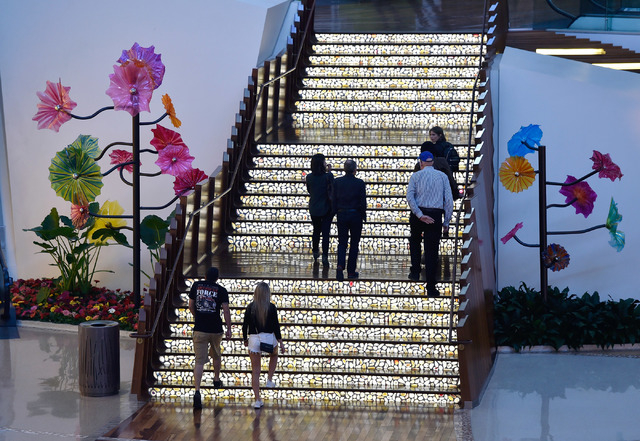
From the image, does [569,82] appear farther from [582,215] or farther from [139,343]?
[139,343]

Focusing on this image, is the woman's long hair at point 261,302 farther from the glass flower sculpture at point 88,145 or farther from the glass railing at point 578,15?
the glass railing at point 578,15

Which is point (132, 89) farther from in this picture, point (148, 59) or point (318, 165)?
point (318, 165)

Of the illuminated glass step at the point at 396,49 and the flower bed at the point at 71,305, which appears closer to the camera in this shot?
the flower bed at the point at 71,305

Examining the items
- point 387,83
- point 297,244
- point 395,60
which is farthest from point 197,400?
point 395,60

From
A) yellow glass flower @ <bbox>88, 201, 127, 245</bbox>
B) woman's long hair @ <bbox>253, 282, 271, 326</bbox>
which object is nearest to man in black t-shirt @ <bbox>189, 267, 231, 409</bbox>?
woman's long hair @ <bbox>253, 282, 271, 326</bbox>

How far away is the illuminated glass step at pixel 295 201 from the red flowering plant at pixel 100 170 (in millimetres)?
751

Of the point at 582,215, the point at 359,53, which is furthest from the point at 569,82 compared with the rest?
the point at 359,53

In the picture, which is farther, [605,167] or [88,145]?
[88,145]

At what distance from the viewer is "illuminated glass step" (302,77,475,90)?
619 inches

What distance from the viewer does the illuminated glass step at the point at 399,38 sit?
53.9 feet

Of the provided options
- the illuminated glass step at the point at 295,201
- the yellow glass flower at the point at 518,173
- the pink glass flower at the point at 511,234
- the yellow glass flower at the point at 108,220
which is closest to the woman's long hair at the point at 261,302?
the illuminated glass step at the point at 295,201

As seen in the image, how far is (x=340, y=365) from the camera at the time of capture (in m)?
11.5

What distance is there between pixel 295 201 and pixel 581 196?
374 cm

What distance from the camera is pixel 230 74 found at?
52.2 feet
